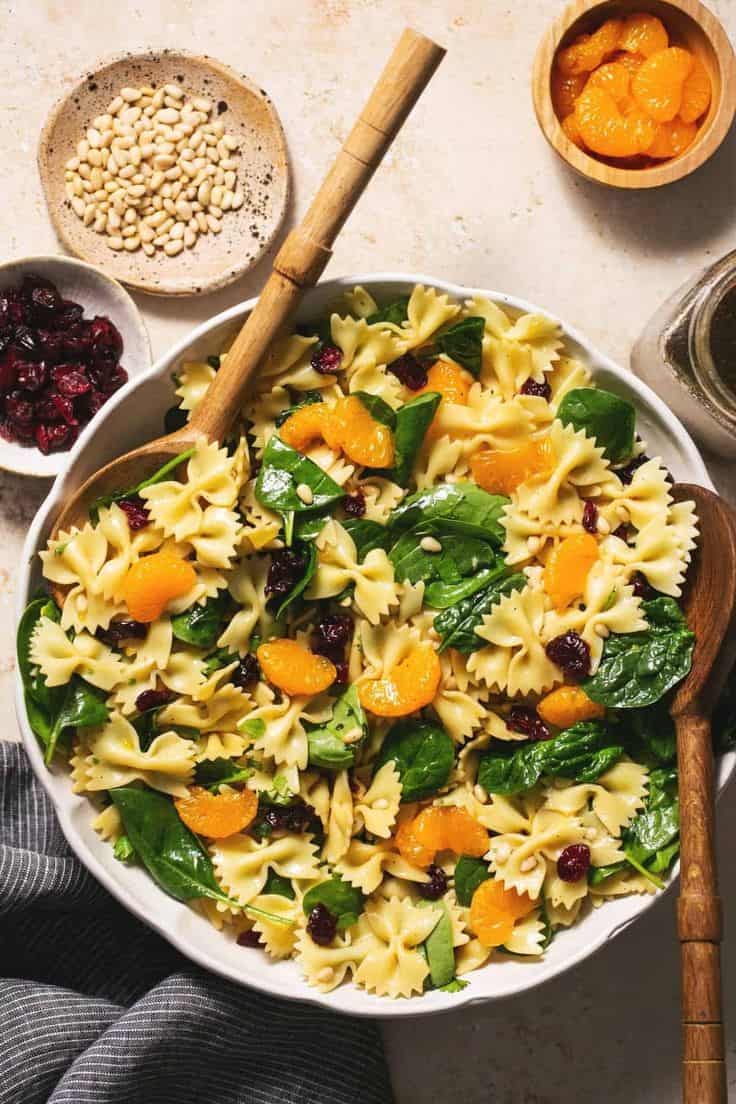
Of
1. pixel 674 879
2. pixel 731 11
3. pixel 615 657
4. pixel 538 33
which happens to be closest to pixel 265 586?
pixel 615 657

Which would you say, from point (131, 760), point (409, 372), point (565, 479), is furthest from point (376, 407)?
point (131, 760)

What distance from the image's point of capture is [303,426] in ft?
12.6

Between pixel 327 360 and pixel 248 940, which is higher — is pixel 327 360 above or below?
above

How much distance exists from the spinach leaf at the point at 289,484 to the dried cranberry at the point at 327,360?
301 millimetres

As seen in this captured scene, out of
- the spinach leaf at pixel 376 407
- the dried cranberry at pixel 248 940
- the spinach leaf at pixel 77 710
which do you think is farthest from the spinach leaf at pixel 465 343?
the dried cranberry at pixel 248 940

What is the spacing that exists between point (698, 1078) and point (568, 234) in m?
3.04

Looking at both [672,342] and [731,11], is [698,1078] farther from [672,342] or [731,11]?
[731,11]

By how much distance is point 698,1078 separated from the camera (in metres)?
3.38

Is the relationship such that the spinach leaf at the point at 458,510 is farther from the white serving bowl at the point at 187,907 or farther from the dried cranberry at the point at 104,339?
the dried cranberry at the point at 104,339

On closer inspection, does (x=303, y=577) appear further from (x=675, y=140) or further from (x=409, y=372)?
(x=675, y=140)

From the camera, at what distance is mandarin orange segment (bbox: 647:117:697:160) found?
4340 millimetres

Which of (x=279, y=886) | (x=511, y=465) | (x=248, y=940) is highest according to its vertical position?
(x=511, y=465)

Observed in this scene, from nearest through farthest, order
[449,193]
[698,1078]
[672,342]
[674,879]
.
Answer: [698,1078], [674,879], [672,342], [449,193]

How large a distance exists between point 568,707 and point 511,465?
834mm
